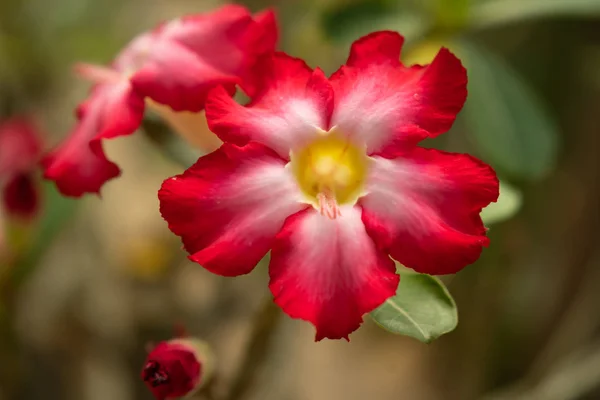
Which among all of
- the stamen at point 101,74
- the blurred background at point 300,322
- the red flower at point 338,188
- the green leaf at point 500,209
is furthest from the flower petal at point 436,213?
the blurred background at point 300,322

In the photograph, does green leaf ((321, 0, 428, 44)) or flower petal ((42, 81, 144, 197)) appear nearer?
flower petal ((42, 81, 144, 197))

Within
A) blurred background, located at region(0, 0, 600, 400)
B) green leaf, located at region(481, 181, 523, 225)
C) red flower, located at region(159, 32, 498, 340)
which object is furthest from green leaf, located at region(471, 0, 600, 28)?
red flower, located at region(159, 32, 498, 340)

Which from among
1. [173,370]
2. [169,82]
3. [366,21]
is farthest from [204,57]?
[366,21]

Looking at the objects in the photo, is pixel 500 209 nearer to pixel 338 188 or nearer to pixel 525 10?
pixel 338 188

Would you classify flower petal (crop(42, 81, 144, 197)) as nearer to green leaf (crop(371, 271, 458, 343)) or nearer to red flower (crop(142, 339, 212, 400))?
red flower (crop(142, 339, 212, 400))

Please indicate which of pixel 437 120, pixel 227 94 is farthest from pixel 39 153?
pixel 437 120

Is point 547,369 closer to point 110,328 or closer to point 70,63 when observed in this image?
point 110,328

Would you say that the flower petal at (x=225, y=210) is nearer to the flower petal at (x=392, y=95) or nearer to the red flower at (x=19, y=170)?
the flower petal at (x=392, y=95)
